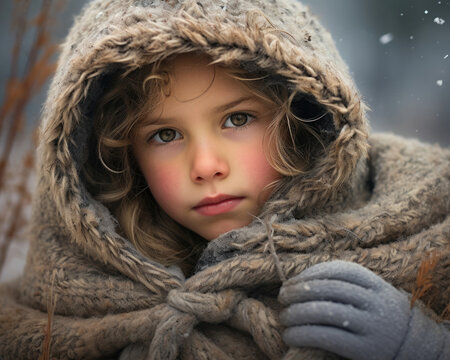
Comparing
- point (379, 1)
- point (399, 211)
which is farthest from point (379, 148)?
point (379, 1)

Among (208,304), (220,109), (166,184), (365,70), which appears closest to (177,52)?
(220,109)

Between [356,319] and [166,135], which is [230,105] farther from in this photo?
[356,319]

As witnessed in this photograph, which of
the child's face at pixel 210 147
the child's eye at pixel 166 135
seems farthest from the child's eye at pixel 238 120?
the child's eye at pixel 166 135

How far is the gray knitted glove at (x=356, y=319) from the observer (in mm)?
811

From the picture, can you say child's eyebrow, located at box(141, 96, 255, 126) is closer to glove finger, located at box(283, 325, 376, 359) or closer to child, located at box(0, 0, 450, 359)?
child, located at box(0, 0, 450, 359)

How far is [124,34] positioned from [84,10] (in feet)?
1.35

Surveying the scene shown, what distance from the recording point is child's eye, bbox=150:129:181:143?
1.08 metres

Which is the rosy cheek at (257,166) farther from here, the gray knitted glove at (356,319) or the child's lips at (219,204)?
the gray knitted glove at (356,319)

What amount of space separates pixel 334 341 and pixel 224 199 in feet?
1.24

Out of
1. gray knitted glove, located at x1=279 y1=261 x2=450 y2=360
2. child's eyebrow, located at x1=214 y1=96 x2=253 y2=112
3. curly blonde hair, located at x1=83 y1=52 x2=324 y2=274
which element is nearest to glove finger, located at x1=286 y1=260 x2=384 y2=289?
gray knitted glove, located at x1=279 y1=261 x2=450 y2=360

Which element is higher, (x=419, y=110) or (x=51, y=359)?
(x=419, y=110)

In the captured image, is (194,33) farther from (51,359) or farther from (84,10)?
(51,359)

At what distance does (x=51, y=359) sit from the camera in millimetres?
1061

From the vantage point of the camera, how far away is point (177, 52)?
3.22ft
